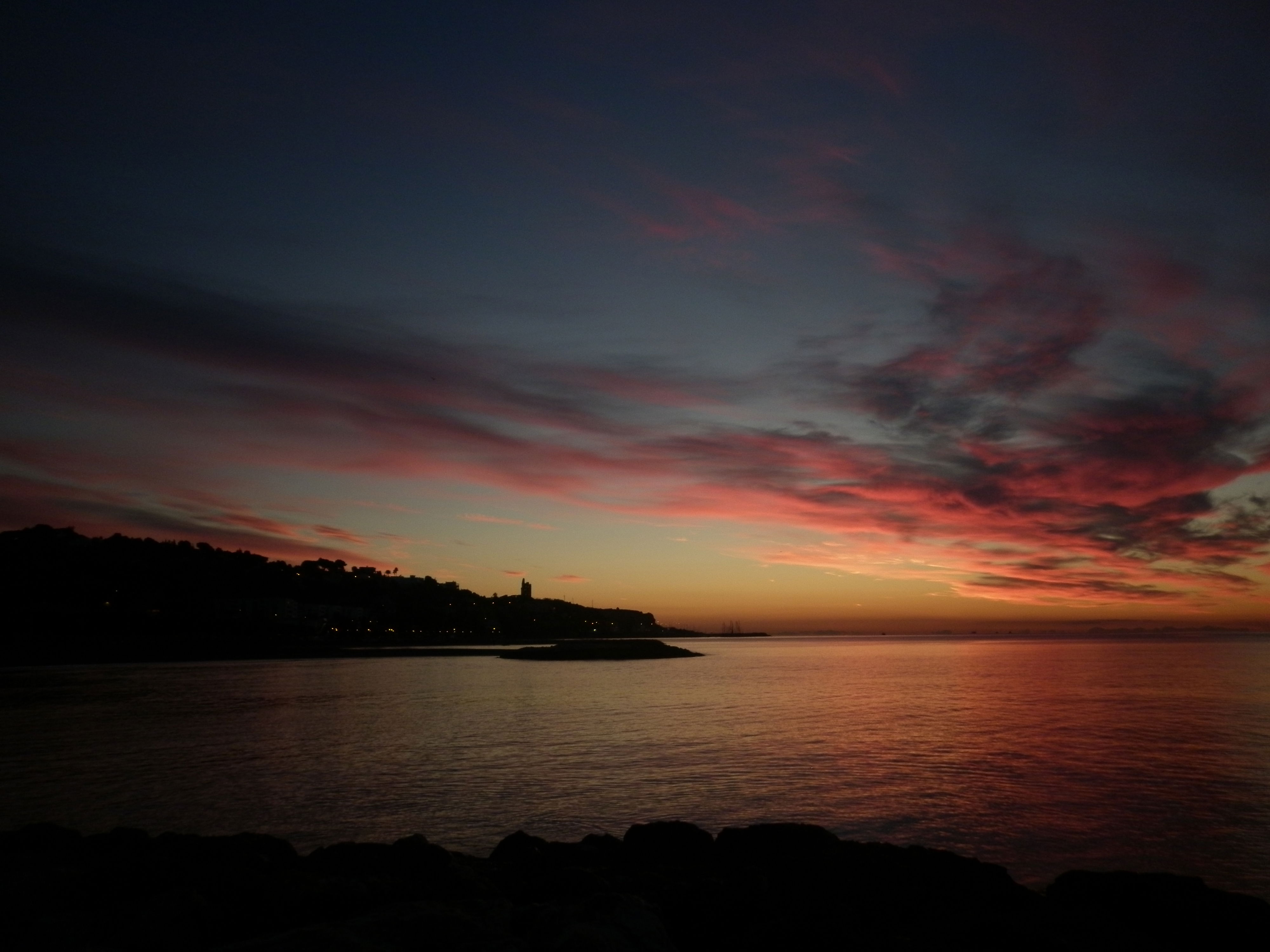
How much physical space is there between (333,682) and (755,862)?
7547 cm

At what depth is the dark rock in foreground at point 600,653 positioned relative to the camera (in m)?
146

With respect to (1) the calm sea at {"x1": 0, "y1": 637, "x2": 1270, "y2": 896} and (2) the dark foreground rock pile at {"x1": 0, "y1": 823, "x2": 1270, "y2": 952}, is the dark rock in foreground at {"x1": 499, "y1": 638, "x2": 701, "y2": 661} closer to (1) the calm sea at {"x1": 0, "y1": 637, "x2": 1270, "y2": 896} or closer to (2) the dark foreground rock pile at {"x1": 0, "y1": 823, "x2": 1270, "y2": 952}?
(1) the calm sea at {"x1": 0, "y1": 637, "x2": 1270, "y2": 896}

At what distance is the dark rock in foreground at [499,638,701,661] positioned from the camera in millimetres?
146375

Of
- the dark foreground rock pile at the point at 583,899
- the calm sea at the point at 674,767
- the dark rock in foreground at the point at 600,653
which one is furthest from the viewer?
the dark rock in foreground at the point at 600,653

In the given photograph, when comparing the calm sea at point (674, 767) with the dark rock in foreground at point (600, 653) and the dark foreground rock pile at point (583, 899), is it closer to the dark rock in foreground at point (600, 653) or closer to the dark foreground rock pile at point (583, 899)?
the dark foreground rock pile at point (583, 899)

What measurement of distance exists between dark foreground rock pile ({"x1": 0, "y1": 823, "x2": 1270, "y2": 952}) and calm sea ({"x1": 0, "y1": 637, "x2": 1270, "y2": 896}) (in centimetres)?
454

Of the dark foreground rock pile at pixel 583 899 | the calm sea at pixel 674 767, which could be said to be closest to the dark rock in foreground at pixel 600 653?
the calm sea at pixel 674 767

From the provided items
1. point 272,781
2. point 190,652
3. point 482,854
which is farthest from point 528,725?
point 190,652

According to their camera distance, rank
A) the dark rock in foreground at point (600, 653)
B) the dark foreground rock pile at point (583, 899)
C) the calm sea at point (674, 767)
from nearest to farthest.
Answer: the dark foreground rock pile at point (583, 899), the calm sea at point (674, 767), the dark rock in foreground at point (600, 653)

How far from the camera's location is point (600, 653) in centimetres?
15775

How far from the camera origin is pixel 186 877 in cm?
1374

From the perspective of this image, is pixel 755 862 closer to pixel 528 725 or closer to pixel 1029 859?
pixel 1029 859

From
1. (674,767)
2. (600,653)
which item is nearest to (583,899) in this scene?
(674,767)

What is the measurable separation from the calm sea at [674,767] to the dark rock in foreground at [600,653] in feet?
254
